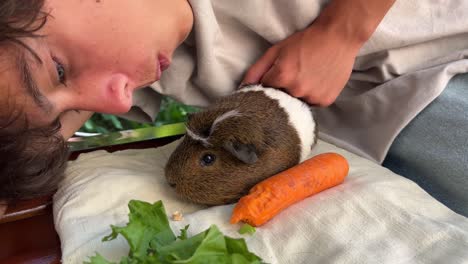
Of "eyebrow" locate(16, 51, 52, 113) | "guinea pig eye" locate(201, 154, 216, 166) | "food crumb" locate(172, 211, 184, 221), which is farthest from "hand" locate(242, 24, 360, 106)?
"eyebrow" locate(16, 51, 52, 113)

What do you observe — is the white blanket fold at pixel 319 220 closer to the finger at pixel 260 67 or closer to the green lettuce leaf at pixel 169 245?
the green lettuce leaf at pixel 169 245

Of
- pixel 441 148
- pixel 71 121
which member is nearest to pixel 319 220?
pixel 441 148

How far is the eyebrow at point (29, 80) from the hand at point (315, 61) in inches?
19.5

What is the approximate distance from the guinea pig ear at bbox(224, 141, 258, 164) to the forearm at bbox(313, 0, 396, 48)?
16.4 inches

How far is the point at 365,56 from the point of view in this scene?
4.05ft

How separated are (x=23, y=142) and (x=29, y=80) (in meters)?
0.13

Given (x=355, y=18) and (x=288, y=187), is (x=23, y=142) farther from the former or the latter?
(x=355, y=18)

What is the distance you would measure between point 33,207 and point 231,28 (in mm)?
616

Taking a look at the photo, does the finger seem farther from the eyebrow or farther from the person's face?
the eyebrow

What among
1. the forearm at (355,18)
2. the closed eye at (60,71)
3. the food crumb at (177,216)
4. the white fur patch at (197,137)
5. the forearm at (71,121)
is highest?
the forearm at (355,18)

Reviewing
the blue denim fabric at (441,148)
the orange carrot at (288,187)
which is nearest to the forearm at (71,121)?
the orange carrot at (288,187)

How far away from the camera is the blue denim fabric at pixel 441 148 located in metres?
1.03

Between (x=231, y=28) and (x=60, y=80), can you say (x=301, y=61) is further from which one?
(x=60, y=80)

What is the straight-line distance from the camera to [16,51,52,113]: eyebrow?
2.42 feet
